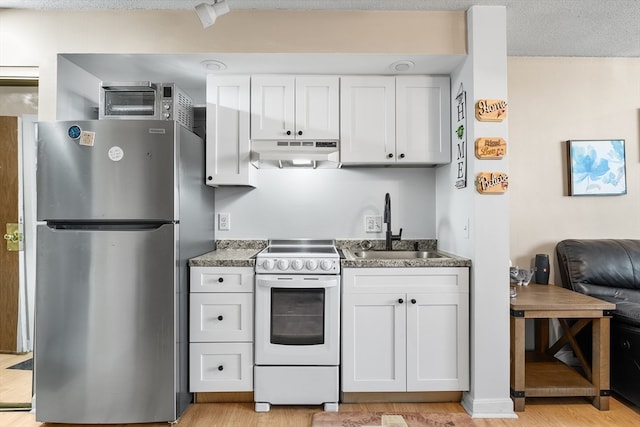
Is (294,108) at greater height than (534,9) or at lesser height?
lesser

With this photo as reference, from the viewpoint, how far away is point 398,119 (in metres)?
2.61

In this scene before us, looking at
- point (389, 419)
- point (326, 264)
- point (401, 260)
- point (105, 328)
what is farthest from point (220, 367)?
point (401, 260)

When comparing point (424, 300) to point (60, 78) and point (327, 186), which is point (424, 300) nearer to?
point (327, 186)

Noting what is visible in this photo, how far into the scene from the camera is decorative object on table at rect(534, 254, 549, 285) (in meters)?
2.86

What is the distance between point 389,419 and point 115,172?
212cm

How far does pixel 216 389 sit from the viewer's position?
7.54 ft

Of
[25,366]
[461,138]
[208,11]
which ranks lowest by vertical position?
[25,366]

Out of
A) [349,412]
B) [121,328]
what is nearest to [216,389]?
[121,328]

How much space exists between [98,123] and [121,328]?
3.87 feet

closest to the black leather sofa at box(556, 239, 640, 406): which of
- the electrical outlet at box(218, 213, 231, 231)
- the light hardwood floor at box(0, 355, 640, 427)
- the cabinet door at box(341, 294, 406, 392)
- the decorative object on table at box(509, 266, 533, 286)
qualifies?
the light hardwood floor at box(0, 355, 640, 427)

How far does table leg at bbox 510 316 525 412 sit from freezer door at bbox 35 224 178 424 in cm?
206

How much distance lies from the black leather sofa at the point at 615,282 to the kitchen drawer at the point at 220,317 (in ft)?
7.87

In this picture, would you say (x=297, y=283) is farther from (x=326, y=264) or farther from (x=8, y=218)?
(x=8, y=218)

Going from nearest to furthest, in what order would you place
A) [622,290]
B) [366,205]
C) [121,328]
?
[121,328], [622,290], [366,205]
